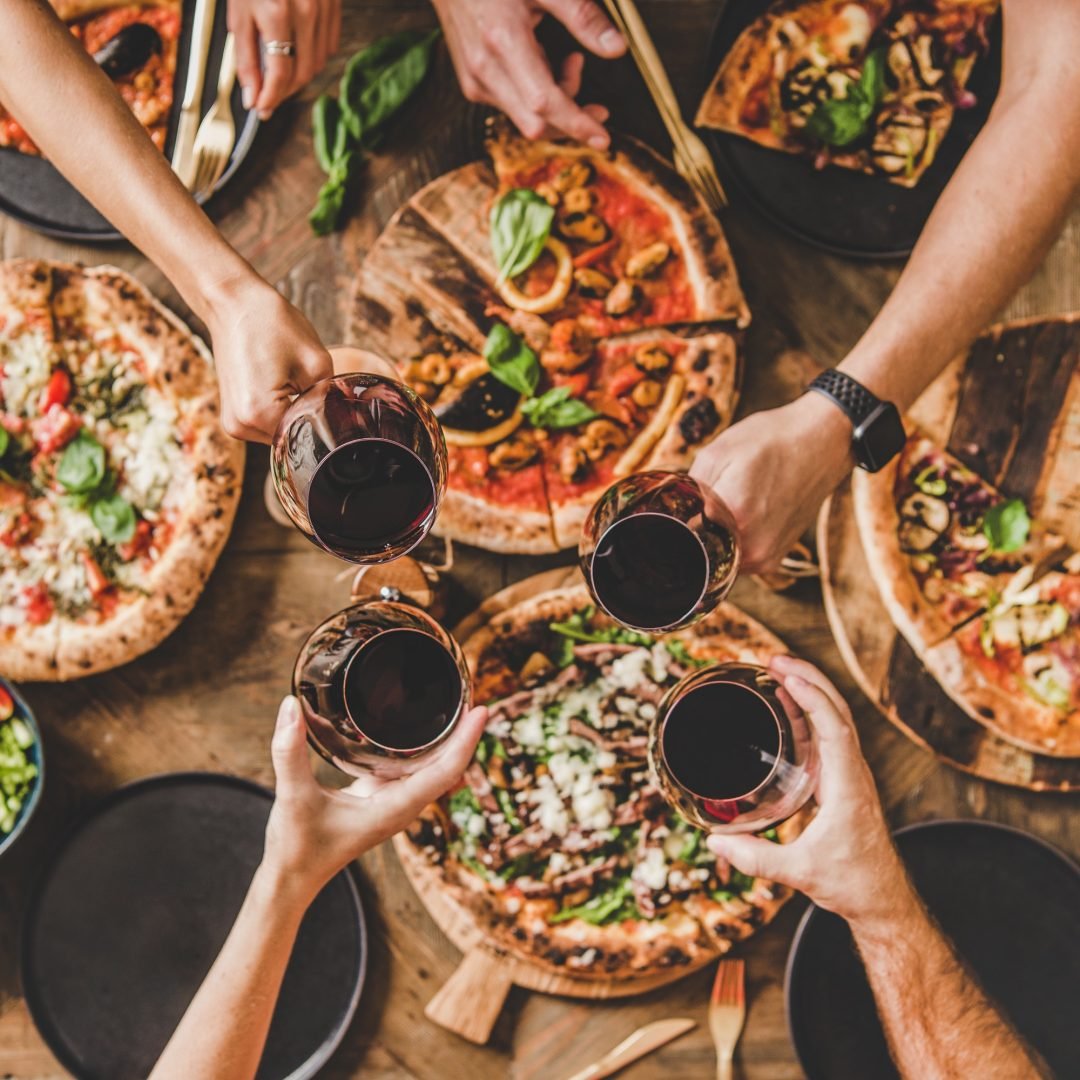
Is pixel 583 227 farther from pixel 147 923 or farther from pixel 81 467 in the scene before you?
pixel 147 923

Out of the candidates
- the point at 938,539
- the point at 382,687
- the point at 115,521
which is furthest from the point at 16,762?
the point at 938,539

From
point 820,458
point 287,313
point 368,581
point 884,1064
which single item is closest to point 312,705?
point 368,581

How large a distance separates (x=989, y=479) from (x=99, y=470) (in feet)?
7.76

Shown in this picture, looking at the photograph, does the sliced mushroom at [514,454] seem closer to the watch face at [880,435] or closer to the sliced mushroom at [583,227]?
the sliced mushroom at [583,227]

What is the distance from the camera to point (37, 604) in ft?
8.09

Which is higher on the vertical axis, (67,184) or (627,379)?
(67,184)

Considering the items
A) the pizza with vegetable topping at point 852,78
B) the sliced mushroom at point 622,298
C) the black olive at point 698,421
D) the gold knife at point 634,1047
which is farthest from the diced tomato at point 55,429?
the gold knife at point 634,1047

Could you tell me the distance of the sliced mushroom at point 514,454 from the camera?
2.44 meters

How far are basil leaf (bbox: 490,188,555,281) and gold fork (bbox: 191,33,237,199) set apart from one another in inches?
29.0

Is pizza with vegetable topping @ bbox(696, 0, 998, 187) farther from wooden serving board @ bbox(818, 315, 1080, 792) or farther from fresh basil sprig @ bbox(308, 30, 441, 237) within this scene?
fresh basil sprig @ bbox(308, 30, 441, 237)

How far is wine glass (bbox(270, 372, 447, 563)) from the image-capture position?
1.80 m

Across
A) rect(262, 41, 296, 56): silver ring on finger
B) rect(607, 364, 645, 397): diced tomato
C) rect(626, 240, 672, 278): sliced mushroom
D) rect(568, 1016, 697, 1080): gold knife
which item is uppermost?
rect(262, 41, 296, 56): silver ring on finger

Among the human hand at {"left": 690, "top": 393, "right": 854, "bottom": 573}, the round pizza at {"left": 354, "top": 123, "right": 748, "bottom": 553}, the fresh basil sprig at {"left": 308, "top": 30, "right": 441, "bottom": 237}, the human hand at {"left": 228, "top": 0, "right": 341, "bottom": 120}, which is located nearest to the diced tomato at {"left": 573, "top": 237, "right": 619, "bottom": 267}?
the round pizza at {"left": 354, "top": 123, "right": 748, "bottom": 553}

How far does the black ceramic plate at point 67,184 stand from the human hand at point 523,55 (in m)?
0.61
